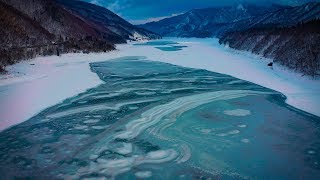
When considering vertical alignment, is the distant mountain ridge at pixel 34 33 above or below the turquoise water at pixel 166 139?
above

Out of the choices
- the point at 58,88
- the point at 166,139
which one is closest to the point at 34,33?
the point at 58,88

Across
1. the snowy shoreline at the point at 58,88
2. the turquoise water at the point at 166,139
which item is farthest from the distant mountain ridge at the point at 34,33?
the turquoise water at the point at 166,139

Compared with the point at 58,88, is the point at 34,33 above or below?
above

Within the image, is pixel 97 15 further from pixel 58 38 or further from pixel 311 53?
pixel 311 53

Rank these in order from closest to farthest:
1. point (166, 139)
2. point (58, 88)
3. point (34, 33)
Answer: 1. point (166, 139)
2. point (58, 88)
3. point (34, 33)

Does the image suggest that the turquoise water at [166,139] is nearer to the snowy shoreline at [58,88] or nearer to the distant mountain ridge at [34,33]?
the snowy shoreline at [58,88]

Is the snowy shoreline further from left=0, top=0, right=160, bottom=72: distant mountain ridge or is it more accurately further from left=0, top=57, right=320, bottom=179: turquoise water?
left=0, top=0, right=160, bottom=72: distant mountain ridge

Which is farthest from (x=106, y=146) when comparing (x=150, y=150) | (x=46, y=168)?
(x=46, y=168)

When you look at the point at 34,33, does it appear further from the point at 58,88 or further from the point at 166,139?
the point at 166,139
